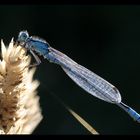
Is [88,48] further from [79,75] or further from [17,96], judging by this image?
[17,96]

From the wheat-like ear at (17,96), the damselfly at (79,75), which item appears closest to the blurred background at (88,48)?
the damselfly at (79,75)

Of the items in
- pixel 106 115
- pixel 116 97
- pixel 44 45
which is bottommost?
pixel 106 115

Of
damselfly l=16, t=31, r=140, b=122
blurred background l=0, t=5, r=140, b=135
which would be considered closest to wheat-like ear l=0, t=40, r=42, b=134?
damselfly l=16, t=31, r=140, b=122

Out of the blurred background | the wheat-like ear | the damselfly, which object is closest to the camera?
the wheat-like ear

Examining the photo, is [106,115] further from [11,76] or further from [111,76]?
[11,76]

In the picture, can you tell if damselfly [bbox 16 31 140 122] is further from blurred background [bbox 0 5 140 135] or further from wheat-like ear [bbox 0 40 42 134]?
blurred background [bbox 0 5 140 135]

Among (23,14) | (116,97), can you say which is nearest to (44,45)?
(116,97)

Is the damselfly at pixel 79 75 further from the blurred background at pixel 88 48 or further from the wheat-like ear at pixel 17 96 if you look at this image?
the blurred background at pixel 88 48
